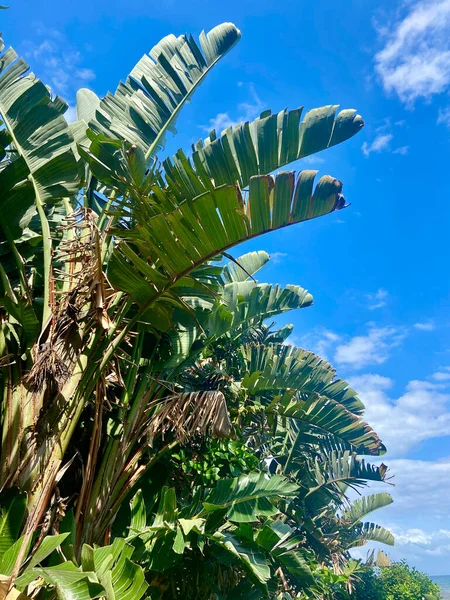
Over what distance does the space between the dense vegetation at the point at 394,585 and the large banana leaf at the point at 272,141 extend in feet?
36.4

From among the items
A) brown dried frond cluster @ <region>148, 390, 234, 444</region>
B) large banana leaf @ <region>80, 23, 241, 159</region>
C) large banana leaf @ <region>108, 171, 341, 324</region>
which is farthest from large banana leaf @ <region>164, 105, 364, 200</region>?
brown dried frond cluster @ <region>148, 390, 234, 444</region>

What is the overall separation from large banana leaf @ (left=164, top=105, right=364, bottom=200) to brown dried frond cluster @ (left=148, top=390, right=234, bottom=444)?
5.65ft

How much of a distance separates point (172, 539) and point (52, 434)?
1409 millimetres

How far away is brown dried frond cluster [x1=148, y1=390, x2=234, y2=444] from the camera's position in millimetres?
4160

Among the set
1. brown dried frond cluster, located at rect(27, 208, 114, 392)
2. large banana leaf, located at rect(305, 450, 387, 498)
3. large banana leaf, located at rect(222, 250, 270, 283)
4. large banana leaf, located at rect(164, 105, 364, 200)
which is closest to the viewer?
brown dried frond cluster, located at rect(27, 208, 114, 392)

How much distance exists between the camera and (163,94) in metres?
4.87

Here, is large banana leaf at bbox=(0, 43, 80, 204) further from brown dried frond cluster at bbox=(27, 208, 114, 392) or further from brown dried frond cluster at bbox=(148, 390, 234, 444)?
brown dried frond cluster at bbox=(148, 390, 234, 444)

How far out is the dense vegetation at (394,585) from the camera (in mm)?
12508

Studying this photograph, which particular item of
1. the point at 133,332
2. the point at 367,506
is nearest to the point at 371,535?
the point at 367,506

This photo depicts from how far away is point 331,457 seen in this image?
380 inches

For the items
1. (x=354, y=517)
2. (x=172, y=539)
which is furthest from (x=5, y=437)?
(x=354, y=517)

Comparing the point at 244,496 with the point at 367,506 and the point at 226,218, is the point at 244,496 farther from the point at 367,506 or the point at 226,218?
the point at 367,506

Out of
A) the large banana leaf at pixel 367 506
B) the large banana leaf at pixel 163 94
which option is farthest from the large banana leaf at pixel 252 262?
the large banana leaf at pixel 367 506

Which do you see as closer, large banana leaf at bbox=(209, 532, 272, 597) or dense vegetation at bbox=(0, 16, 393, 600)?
dense vegetation at bbox=(0, 16, 393, 600)
